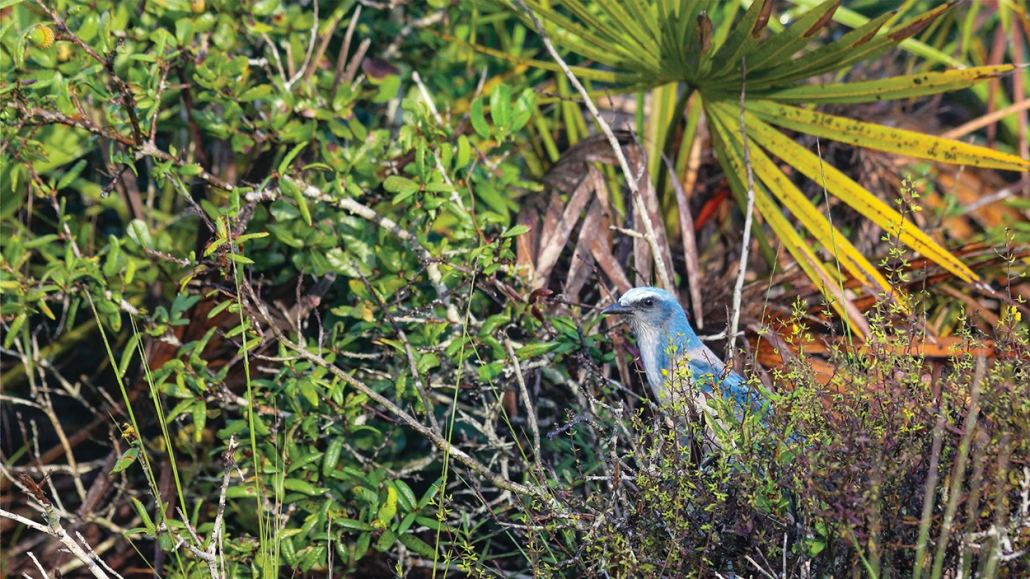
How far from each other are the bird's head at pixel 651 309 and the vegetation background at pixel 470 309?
0.14m

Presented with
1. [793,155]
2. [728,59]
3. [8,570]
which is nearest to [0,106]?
[8,570]

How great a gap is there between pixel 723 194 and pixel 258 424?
8.32ft

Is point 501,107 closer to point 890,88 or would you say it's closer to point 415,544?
point 890,88

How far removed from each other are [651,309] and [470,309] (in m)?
0.70

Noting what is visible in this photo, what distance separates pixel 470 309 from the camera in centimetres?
363

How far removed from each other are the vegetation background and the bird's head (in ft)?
0.46

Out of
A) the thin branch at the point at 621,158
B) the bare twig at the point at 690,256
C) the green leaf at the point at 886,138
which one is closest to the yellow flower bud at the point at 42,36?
the thin branch at the point at 621,158

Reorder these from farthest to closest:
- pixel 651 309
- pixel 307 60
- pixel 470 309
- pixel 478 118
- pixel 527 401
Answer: pixel 307 60, pixel 470 309, pixel 478 118, pixel 651 309, pixel 527 401

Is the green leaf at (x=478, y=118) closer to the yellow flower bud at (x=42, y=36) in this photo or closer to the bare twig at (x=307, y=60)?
the bare twig at (x=307, y=60)

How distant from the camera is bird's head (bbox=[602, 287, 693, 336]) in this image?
11.1 ft

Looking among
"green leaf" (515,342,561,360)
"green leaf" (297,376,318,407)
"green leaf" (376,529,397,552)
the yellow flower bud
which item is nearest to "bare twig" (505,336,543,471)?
"green leaf" (515,342,561,360)

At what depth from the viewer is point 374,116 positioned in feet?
15.7

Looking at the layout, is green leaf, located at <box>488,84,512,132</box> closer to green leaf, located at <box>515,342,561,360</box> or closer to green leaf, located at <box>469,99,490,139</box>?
green leaf, located at <box>469,99,490,139</box>

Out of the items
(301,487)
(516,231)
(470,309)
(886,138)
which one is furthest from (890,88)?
(301,487)
